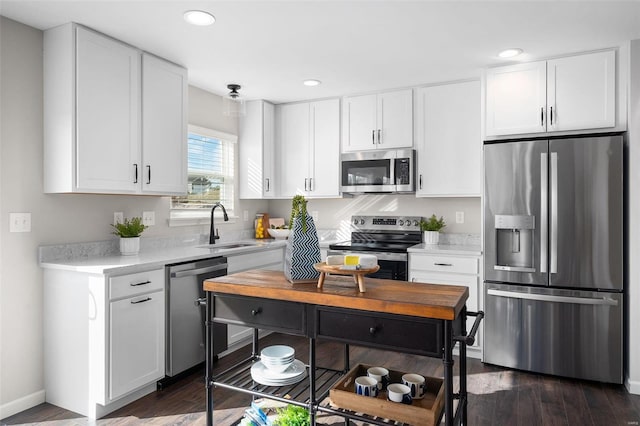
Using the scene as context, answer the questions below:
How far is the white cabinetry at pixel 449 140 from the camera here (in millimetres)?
3838

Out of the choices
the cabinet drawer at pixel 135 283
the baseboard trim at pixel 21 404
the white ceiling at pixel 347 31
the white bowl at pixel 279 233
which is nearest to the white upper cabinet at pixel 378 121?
the white ceiling at pixel 347 31

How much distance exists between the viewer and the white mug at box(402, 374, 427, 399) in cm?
192

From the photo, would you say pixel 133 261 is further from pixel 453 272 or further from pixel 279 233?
pixel 453 272

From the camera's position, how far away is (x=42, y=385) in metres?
2.74

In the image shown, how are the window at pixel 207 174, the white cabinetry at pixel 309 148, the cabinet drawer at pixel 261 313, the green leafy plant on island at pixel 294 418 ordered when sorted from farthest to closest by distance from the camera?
the white cabinetry at pixel 309 148, the window at pixel 207 174, the green leafy plant on island at pixel 294 418, the cabinet drawer at pixel 261 313

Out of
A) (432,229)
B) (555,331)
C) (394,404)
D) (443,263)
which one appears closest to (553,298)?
(555,331)

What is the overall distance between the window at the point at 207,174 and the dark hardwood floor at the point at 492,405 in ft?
5.10

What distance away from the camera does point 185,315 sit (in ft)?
10.1

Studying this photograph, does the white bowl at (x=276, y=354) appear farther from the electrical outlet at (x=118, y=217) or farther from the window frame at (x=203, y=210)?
the window frame at (x=203, y=210)

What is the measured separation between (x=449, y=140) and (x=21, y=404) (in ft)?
12.5

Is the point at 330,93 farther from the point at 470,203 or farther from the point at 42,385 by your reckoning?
the point at 42,385

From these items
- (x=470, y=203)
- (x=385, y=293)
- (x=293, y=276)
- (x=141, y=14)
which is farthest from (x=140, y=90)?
(x=470, y=203)

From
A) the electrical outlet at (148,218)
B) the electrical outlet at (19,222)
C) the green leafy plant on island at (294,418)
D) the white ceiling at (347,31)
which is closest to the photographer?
the green leafy plant on island at (294,418)

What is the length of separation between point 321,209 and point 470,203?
164 centimetres
